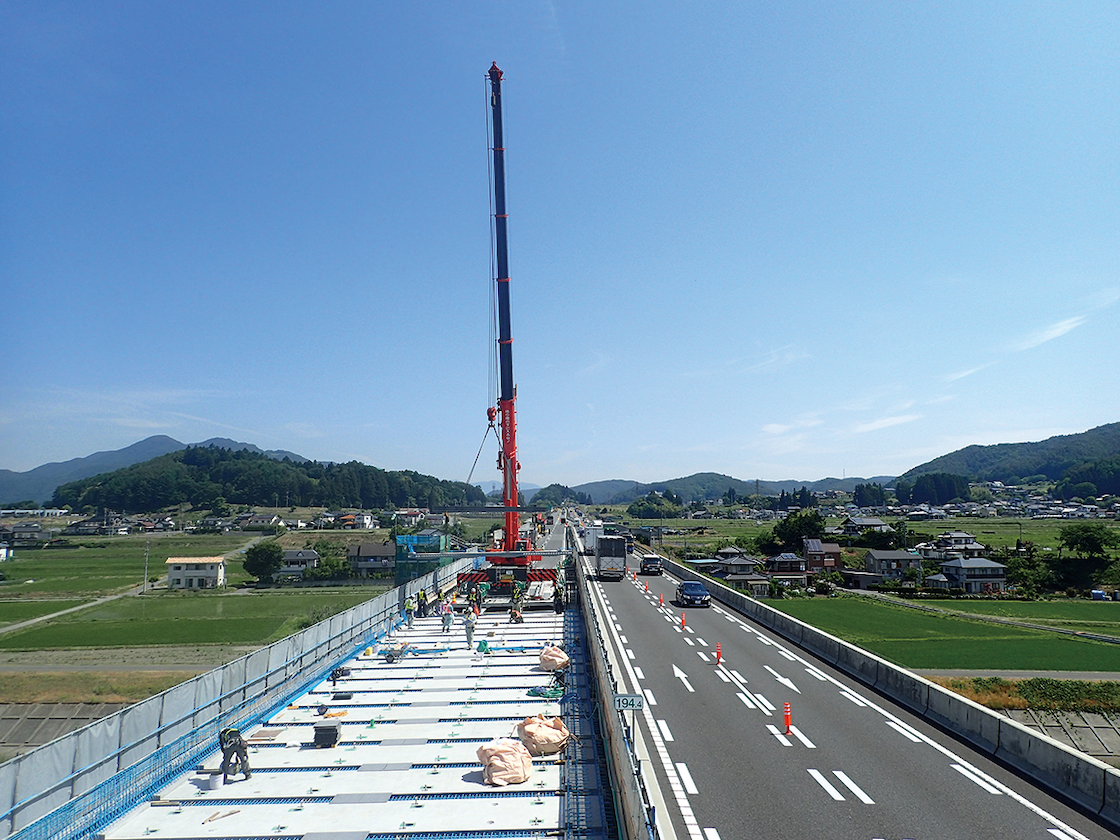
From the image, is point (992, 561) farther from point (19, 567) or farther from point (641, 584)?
point (19, 567)

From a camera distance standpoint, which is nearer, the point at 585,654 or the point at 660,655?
the point at 585,654

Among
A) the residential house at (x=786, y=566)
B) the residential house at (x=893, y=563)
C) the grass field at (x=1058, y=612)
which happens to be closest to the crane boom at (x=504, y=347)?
the grass field at (x=1058, y=612)

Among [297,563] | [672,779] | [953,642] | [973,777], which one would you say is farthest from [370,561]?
[973,777]

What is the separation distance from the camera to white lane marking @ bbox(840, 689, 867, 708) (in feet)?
67.5

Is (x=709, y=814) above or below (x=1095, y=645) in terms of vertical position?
above

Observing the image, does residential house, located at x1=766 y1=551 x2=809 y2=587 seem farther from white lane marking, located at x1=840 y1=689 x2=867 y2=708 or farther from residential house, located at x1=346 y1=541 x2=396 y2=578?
white lane marking, located at x1=840 y1=689 x2=867 y2=708

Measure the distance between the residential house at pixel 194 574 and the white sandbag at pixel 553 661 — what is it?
11583 centimetres

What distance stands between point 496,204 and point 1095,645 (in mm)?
59651

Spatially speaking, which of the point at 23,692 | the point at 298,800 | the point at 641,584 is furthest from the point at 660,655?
the point at 23,692

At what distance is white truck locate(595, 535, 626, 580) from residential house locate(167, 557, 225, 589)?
272ft

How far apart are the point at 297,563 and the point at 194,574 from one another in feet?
58.5

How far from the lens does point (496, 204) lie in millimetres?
54500

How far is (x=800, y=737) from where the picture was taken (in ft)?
56.4

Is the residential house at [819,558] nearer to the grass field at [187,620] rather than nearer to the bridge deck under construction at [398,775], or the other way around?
the grass field at [187,620]
